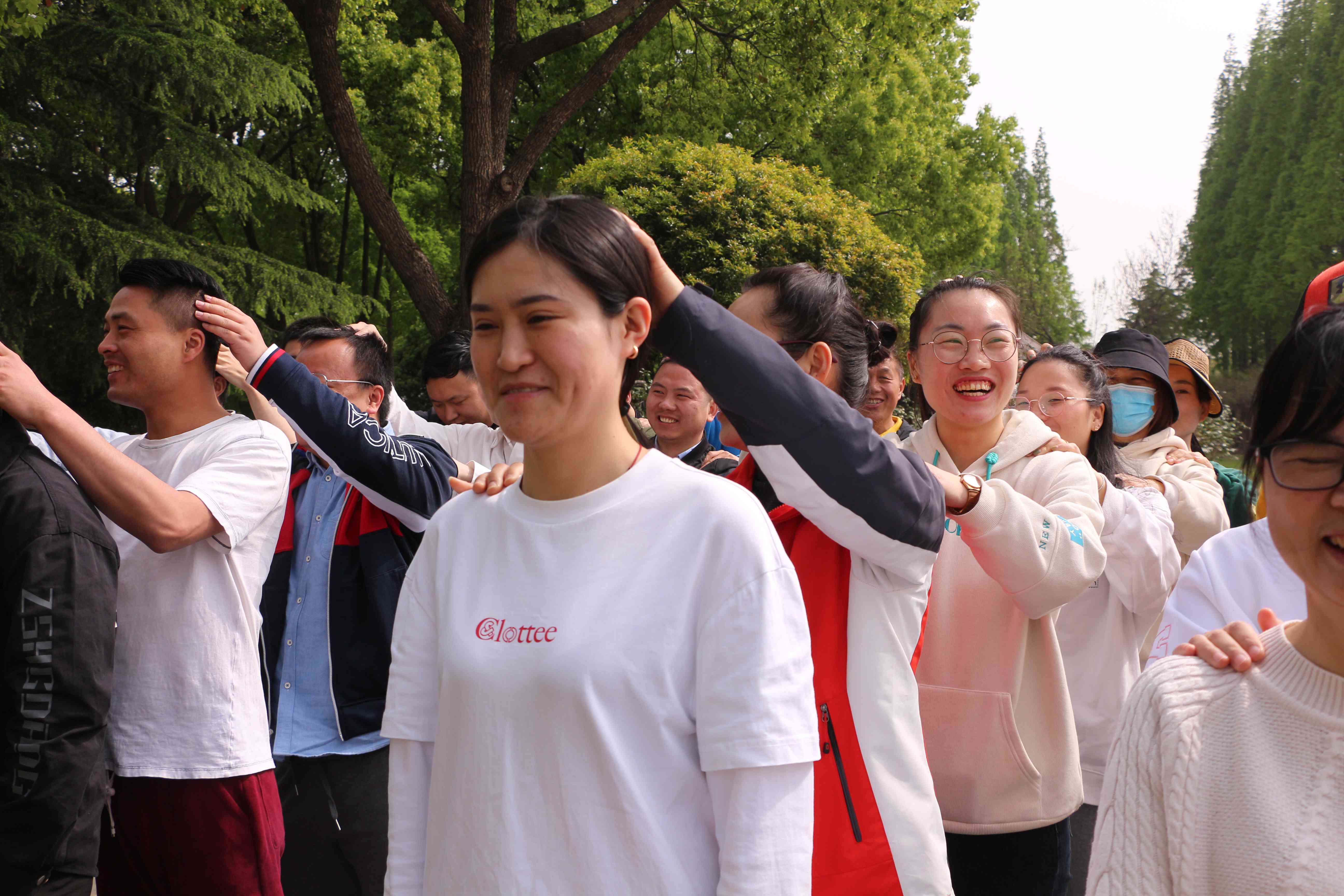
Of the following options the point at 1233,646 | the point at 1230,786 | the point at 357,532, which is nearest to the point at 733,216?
the point at 357,532

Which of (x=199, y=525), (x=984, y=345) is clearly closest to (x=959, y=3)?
(x=984, y=345)

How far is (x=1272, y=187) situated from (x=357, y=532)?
42965 millimetres

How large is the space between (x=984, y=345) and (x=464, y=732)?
1816 millimetres

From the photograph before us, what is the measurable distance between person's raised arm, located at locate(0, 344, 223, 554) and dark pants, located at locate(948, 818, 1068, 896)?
2.08 metres

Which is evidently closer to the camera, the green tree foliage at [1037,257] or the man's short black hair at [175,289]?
the man's short black hair at [175,289]

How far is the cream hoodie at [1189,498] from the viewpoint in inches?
161

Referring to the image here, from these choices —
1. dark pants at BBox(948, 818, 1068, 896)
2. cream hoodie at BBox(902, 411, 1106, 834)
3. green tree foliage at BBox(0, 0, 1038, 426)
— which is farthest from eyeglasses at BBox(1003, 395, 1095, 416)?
green tree foliage at BBox(0, 0, 1038, 426)

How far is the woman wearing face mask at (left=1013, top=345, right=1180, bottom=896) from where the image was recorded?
10.2 feet

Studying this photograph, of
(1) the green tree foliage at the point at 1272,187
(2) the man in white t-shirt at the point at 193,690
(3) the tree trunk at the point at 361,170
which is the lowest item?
(2) the man in white t-shirt at the point at 193,690

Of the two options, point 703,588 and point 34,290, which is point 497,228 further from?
point 34,290

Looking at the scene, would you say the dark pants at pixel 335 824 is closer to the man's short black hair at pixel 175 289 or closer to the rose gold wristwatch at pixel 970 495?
the man's short black hair at pixel 175 289

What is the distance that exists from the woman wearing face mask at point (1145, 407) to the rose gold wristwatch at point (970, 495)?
2.42 meters

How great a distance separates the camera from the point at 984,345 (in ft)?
9.39

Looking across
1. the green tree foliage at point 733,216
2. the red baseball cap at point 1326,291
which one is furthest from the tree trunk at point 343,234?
the red baseball cap at point 1326,291
